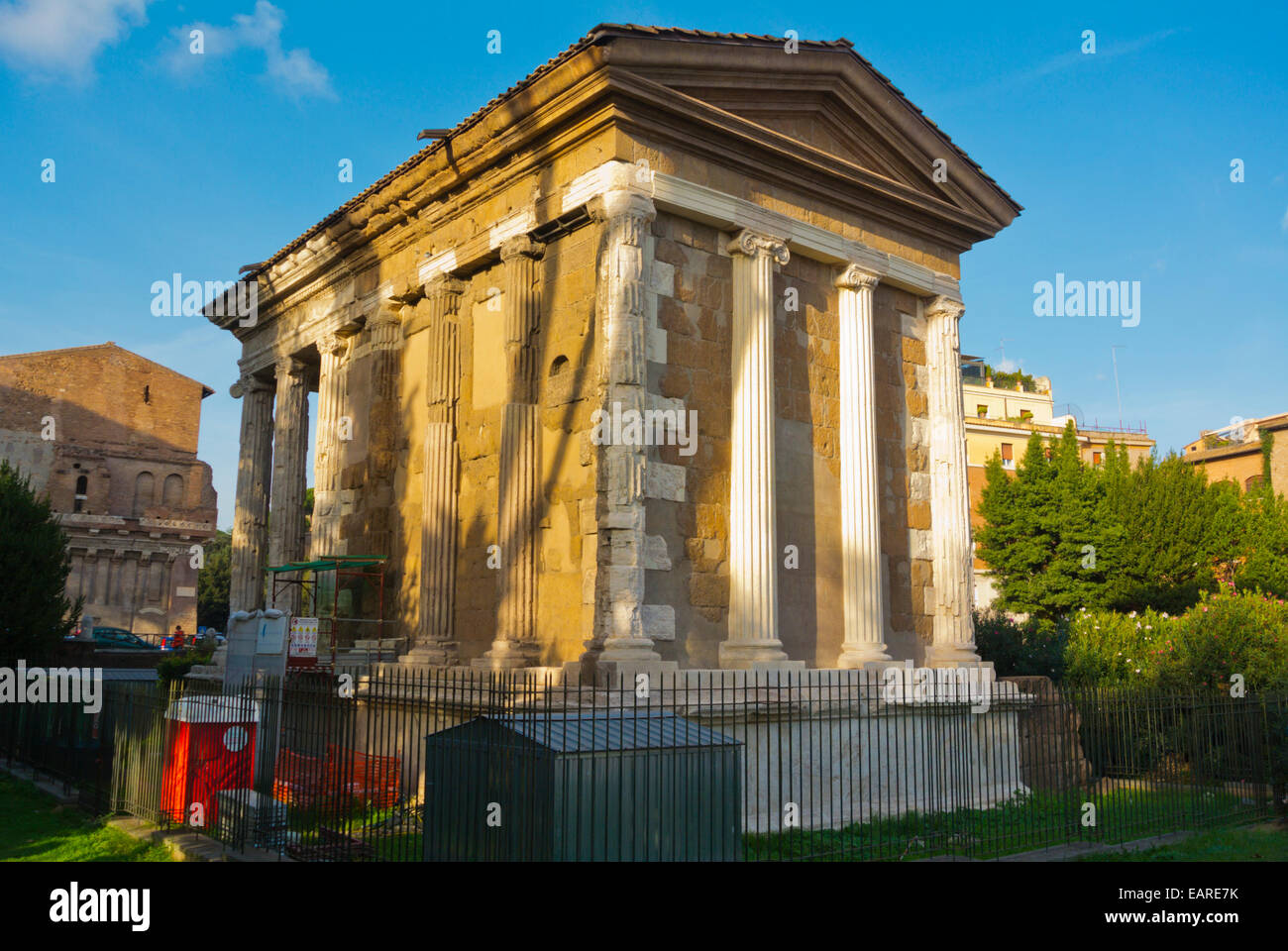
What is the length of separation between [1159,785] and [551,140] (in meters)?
10.5

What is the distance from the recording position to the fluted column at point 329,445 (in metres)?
17.3

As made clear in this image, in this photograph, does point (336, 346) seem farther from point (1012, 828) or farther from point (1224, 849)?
point (1224, 849)

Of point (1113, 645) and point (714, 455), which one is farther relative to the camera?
point (1113, 645)

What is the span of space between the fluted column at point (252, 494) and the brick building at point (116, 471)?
26468 millimetres

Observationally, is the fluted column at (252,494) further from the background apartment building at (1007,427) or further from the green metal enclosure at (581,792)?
the background apartment building at (1007,427)

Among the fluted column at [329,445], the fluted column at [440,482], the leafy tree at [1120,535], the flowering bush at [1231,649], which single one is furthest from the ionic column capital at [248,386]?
the leafy tree at [1120,535]

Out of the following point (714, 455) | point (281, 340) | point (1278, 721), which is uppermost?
point (281, 340)

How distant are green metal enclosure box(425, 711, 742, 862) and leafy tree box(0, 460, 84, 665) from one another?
15.8 meters

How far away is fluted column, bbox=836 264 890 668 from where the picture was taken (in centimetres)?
1391

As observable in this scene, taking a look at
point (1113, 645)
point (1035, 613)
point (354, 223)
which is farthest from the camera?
point (1035, 613)

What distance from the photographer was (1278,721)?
13.0 metres

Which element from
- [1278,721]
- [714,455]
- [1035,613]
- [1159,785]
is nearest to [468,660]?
[714,455]
